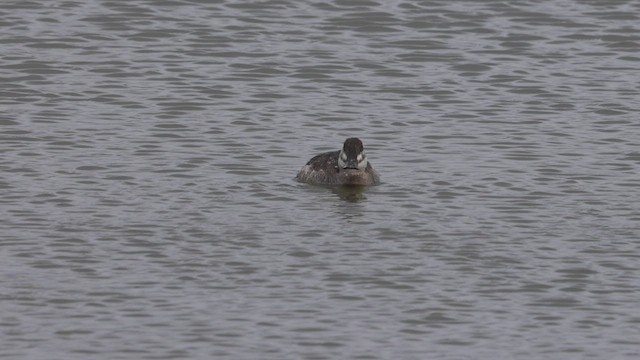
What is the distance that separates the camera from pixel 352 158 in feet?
58.2

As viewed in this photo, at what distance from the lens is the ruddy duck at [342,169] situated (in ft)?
58.3

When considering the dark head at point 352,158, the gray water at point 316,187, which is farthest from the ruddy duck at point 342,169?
the gray water at point 316,187

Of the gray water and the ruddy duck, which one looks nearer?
the gray water

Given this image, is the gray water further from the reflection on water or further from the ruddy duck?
the ruddy duck

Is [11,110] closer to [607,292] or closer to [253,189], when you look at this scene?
[253,189]

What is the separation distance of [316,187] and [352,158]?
0.50 metres

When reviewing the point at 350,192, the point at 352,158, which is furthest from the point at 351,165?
the point at 350,192

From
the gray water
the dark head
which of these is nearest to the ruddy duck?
the dark head

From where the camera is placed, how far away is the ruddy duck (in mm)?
17766

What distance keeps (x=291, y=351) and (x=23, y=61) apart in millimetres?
11438

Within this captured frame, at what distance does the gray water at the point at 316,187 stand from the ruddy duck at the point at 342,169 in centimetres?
23

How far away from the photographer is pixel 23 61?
74.8ft

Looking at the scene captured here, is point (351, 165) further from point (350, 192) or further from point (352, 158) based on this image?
point (350, 192)

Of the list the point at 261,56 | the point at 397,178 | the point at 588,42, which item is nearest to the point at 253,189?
the point at 397,178
